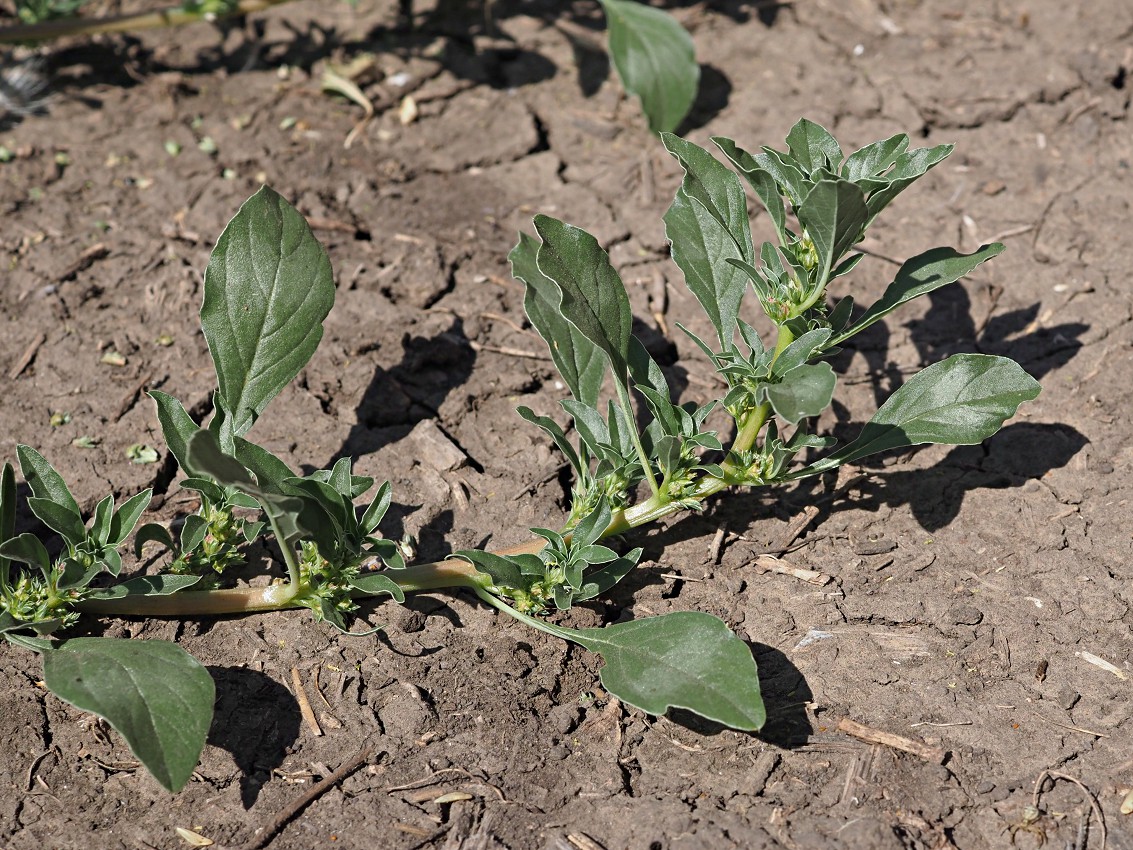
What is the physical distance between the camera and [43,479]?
7.88 feet

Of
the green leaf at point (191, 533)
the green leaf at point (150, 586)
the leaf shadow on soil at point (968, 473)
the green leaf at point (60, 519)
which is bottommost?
the leaf shadow on soil at point (968, 473)

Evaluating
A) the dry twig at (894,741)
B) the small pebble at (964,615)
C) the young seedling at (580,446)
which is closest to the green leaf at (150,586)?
the young seedling at (580,446)

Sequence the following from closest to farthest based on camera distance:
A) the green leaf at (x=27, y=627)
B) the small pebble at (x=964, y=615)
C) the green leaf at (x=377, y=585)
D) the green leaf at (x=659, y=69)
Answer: the green leaf at (x=27, y=627) → the green leaf at (x=377, y=585) → the small pebble at (x=964, y=615) → the green leaf at (x=659, y=69)

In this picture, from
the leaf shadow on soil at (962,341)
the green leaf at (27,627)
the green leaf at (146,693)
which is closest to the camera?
the green leaf at (146,693)

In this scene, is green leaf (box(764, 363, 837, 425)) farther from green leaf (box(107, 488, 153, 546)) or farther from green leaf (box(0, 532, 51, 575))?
green leaf (box(0, 532, 51, 575))

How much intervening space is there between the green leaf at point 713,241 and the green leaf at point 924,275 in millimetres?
307

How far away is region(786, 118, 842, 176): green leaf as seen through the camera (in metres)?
2.40

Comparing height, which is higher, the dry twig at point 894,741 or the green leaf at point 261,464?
the green leaf at point 261,464

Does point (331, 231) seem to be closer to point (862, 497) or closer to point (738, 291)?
point (738, 291)

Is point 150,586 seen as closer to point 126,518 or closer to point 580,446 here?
point 126,518

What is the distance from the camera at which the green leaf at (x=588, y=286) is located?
7.87ft

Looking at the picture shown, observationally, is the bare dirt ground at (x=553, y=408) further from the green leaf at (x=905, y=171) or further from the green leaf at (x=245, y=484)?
the green leaf at (x=905, y=171)

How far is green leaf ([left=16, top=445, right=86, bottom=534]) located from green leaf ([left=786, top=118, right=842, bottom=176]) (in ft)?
5.90

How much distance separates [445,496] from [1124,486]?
1.78m
